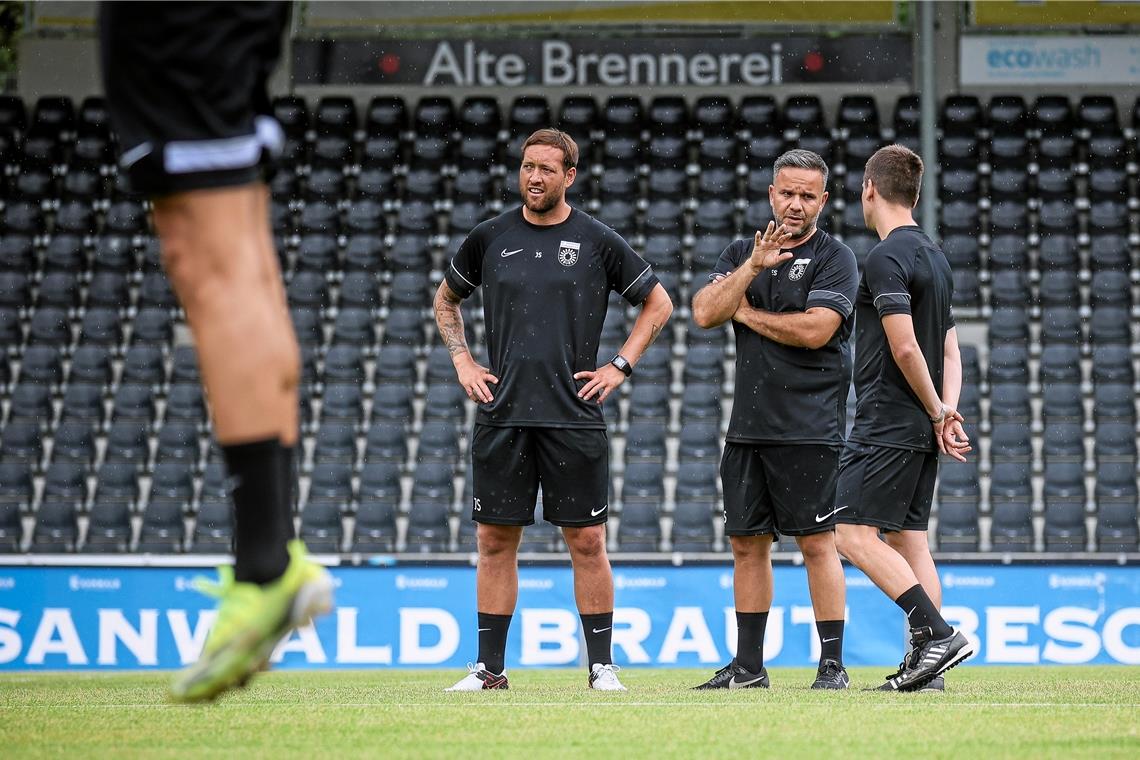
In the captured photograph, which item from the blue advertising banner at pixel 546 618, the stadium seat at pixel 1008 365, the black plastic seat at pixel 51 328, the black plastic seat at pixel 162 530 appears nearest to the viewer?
the blue advertising banner at pixel 546 618

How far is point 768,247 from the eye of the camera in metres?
5.00

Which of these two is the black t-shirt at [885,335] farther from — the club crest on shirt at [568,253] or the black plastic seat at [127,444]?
the black plastic seat at [127,444]

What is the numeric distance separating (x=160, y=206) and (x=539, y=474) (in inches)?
121

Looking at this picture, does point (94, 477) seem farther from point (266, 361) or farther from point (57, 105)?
point (266, 361)

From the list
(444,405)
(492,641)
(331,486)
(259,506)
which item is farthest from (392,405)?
(259,506)

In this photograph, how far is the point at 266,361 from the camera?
219cm

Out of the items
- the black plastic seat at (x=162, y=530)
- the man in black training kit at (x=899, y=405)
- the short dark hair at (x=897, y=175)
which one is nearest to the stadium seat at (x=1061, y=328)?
the black plastic seat at (x=162, y=530)

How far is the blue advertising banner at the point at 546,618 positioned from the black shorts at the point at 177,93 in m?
7.03

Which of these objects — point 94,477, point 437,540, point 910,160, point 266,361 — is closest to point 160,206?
point 266,361

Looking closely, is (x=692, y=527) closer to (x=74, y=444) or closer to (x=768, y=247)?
(x=74, y=444)

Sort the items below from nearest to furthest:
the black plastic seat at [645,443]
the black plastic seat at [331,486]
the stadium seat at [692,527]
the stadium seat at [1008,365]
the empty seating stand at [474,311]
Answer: the stadium seat at [692,527]
the empty seating stand at [474,311]
the black plastic seat at [331,486]
the black plastic seat at [645,443]
the stadium seat at [1008,365]

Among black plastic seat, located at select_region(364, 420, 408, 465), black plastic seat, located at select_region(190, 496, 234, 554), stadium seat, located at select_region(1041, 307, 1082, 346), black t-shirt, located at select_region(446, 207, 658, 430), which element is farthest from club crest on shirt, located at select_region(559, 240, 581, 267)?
stadium seat, located at select_region(1041, 307, 1082, 346)

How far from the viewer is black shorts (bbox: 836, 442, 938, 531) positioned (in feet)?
16.7

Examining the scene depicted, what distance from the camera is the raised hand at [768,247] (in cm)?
496
